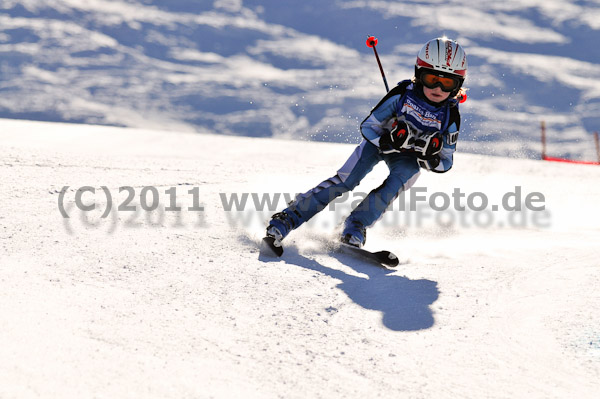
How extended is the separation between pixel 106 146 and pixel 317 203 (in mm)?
4580

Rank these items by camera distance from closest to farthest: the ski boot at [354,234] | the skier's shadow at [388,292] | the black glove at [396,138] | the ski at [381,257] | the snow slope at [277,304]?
1. the snow slope at [277,304]
2. the skier's shadow at [388,292]
3. the ski at [381,257]
4. the ski boot at [354,234]
5. the black glove at [396,138]

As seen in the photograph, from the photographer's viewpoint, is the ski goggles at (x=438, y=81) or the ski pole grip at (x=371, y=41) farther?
the ski pole grip at (x=371, y=41)

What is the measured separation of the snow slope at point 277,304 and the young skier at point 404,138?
28 cm

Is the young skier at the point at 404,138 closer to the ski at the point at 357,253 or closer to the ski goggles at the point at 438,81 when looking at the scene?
the ski goggles at the point at 438,81

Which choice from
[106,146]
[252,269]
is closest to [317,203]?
[252,269]

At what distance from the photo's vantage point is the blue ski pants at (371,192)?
4012mm

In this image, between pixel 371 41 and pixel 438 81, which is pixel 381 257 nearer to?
pixel 438 81

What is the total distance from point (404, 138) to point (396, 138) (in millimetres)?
54

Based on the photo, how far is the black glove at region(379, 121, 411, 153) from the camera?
3.96m

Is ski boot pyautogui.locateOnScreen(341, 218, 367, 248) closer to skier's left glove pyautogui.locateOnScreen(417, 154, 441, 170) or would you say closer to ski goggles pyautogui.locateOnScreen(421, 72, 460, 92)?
skier's left glove pyautogui.locateOnScreen(417, 154, 441, 170)

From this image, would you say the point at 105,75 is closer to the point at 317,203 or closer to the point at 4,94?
the point at 4,94

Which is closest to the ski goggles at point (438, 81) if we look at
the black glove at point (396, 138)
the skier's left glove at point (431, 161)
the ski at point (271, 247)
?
the black glove at point (396, 138)

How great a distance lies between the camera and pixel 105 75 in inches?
3627

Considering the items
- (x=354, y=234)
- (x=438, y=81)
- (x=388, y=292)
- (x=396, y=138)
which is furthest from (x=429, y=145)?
(x=388, y=292)
